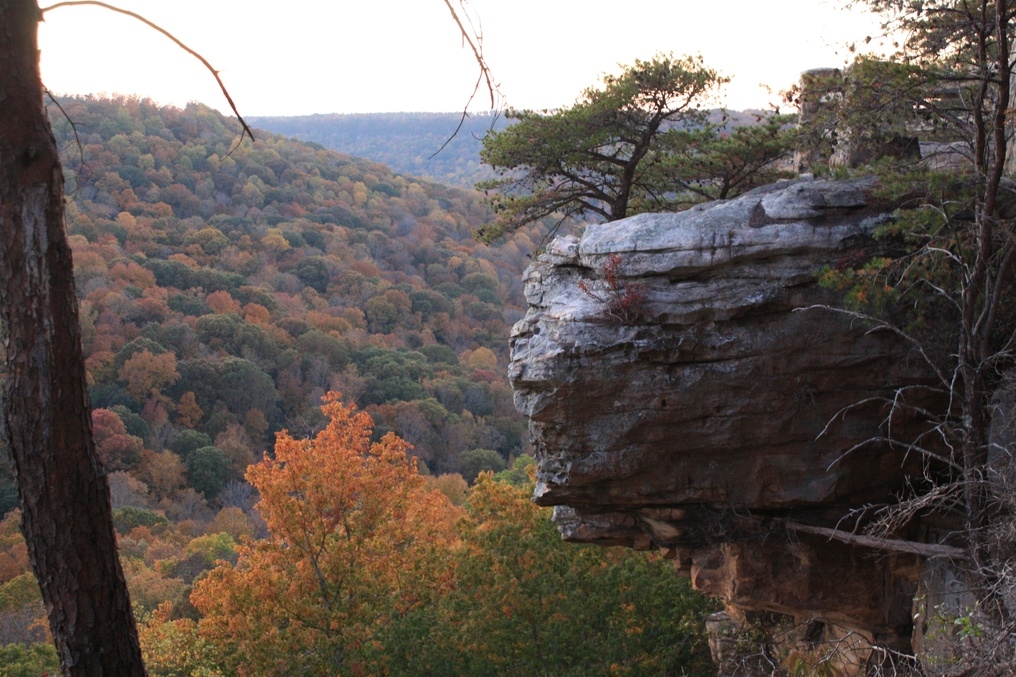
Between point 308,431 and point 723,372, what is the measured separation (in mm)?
31994

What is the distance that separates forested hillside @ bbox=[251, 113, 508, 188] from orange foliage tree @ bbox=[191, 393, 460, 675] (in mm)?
56137

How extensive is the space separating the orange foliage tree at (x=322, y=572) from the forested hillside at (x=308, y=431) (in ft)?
0.15

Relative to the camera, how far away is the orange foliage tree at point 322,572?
13266 millimetres

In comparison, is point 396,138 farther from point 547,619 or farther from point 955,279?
point 955,279

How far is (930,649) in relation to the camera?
25.1 feet

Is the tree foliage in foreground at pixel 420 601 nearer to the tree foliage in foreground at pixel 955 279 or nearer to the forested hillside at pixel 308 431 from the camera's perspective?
the forested hillside at pixel 308 431

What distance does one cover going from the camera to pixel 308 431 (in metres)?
37.9

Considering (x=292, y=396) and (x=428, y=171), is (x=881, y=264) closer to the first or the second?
(x=292, y=396)

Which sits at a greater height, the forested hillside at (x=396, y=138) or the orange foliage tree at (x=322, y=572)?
the forested hillside at (x=396, y=138)

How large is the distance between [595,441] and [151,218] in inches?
2024

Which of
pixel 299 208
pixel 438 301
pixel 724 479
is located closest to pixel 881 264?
pixel 724 479

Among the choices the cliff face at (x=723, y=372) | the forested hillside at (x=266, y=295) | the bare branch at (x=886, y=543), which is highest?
the cliff face at (x=723, y=372)

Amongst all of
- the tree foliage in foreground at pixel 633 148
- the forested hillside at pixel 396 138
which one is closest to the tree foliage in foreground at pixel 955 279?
the tree foliage in foreground at pixel 633 148

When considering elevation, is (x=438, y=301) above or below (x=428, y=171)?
below
